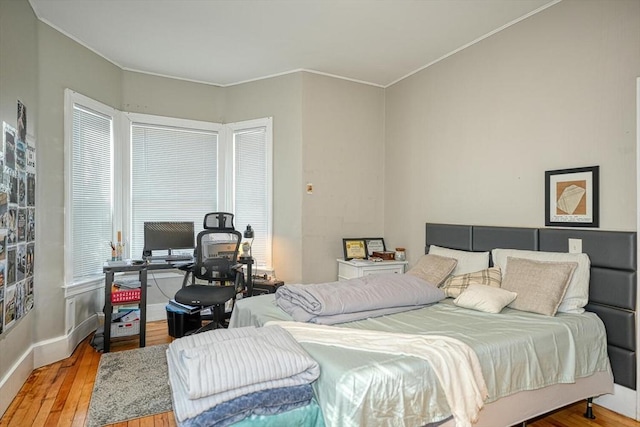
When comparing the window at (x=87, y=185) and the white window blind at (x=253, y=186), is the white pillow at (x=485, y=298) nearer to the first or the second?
the white window blind at (x=253, y=186)

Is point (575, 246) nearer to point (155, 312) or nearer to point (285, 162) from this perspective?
point (285, 162)

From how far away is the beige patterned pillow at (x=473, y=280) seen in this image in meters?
2.66

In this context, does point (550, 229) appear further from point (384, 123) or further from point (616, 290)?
point (384, 123)

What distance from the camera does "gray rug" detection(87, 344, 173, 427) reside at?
2.32 m

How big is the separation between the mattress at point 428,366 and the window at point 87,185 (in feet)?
6.53

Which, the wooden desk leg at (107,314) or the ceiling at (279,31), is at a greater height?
the ceiling at (279,31)

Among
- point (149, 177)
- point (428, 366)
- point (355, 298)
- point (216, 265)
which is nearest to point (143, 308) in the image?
point (216, 265)

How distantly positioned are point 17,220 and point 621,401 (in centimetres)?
423

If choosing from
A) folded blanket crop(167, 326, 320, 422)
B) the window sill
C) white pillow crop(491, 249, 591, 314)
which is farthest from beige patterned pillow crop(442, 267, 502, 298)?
the window sill

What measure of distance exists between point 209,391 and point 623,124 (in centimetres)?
282

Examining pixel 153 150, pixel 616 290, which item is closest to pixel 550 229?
pixel 616 290

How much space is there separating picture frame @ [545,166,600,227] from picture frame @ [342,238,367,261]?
6.48 feet

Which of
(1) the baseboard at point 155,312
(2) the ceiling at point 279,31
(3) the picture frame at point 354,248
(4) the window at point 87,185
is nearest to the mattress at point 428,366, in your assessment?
(3) the picture frame at point 354,248

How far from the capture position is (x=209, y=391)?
4.36 feet
